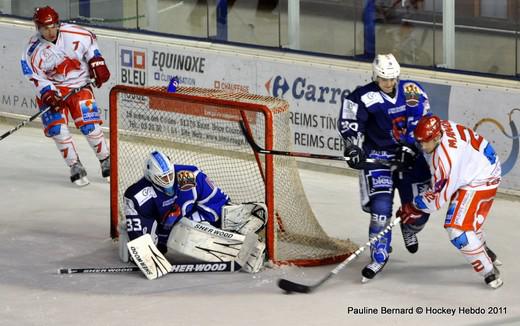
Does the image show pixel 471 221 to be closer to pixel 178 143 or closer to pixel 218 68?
pixel 178 143

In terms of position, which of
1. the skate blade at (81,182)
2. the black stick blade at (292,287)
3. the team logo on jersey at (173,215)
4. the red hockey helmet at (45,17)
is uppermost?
the red hockey helmet at (45,17)

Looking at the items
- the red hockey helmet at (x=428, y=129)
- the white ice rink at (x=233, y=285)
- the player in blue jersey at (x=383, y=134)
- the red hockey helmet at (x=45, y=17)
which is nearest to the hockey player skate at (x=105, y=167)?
the white ice rink at (x=233, y=285)

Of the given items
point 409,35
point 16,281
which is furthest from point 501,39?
point 16,281

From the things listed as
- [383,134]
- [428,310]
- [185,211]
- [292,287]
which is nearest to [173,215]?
[185,211]

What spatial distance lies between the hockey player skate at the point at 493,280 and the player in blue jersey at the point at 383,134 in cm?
53

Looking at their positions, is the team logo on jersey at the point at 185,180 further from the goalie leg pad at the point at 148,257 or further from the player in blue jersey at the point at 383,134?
the player in blue jersey at the point at 383,134

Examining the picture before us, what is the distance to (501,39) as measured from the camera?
31.4ft

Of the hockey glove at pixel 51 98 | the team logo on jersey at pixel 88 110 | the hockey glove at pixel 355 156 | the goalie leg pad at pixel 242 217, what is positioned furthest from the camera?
the team logo on jersey at pixel 88 110

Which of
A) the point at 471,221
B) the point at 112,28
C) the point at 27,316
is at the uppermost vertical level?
the point at 112,28

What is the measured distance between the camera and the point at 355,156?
7535mm

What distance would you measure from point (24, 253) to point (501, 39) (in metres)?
3.64

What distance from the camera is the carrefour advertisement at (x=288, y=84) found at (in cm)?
938

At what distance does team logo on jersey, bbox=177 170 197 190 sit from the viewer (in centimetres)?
780

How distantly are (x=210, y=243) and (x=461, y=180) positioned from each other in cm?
152
